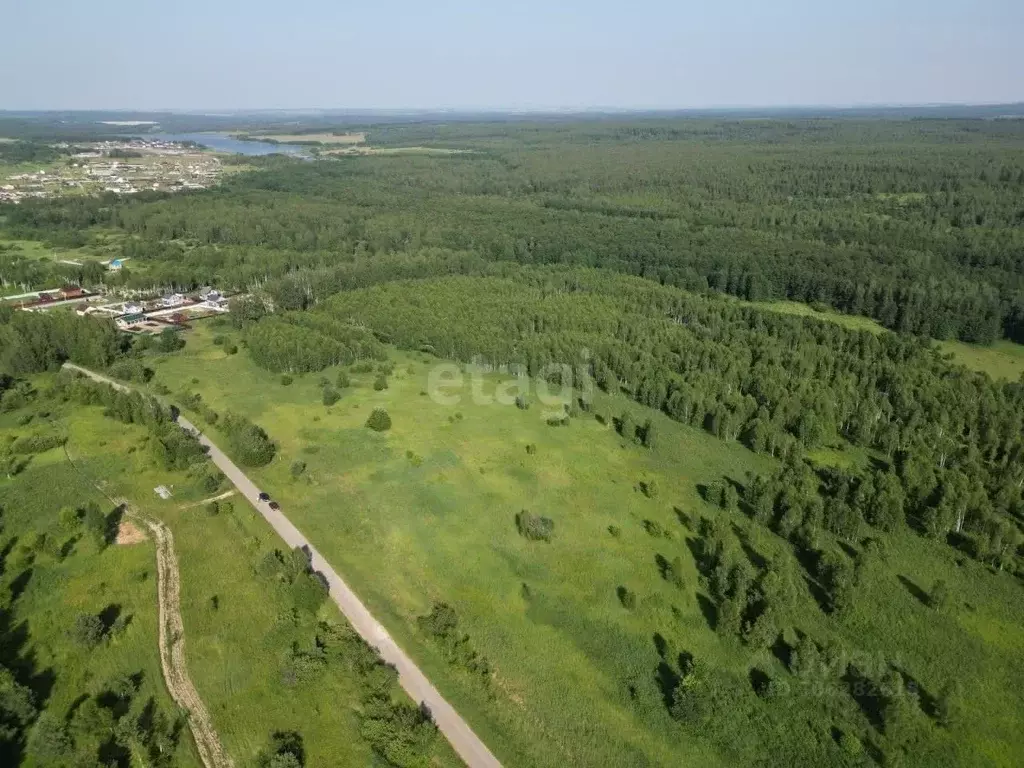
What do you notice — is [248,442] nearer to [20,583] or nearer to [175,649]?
[20,583]

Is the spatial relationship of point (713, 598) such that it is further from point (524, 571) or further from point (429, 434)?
point (429, 434)

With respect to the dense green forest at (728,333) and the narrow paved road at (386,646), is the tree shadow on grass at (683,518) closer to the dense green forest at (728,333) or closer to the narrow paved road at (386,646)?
the dense green forest at (728,333)

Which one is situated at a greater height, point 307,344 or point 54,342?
point 54,342

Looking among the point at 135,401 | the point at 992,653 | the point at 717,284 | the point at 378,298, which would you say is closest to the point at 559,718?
the point at 992,653

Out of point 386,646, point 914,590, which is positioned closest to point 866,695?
point 914,590

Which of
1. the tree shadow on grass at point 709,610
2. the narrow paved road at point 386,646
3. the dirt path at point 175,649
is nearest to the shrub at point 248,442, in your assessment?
the narrow paved road at point 386,646

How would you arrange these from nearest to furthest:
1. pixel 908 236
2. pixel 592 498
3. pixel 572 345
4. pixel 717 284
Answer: pixel 592 498 < pixel 572 345 < pixel 717 284 < pixel 908 236
